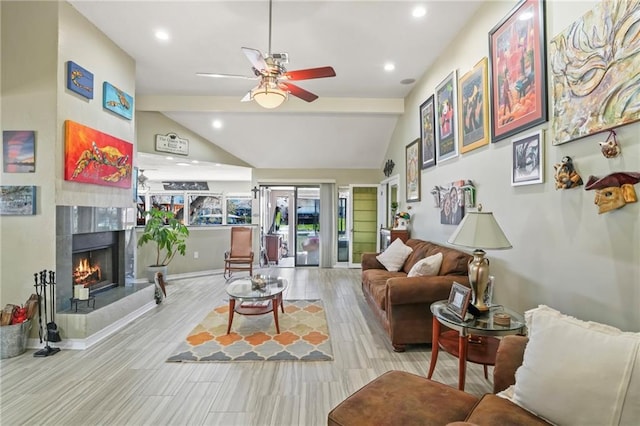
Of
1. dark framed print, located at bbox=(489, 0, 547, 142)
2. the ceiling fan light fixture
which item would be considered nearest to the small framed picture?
dark framed print, located at bbox=(489, 0, 547, 142)

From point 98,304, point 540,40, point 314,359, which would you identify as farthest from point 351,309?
point 540,40

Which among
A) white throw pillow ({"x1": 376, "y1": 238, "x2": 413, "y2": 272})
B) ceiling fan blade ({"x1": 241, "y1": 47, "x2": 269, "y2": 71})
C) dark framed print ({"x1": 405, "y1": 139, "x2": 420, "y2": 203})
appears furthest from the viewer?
dark framed print ({"x1": 405, "y1": 139, "x2": 420, "y2": 203})

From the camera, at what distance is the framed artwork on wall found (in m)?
2.13

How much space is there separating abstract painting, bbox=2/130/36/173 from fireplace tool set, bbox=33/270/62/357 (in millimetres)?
1036

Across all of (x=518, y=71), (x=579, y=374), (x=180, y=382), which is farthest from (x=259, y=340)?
(x=518, y=71)

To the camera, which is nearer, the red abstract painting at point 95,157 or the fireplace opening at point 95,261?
the red abstract painting at point 95,157

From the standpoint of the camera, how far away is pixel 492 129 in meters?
2.71

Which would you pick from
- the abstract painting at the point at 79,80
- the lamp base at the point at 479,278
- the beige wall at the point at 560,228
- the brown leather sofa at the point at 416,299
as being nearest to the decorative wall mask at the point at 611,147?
the beige wall at the point at 560,228

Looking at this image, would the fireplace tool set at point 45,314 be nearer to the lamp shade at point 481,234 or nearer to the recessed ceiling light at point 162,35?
the recessed ceiling light at point 162,35

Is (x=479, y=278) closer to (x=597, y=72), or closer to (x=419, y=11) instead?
(x=597, y=72)

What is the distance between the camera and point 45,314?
2.84 m

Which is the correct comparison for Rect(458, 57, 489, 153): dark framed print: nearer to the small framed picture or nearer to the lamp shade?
the lamp shade

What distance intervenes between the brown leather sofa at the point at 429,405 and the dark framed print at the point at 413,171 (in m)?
3.38

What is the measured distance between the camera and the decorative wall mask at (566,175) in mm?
1823
